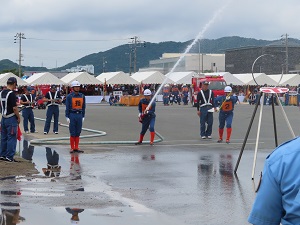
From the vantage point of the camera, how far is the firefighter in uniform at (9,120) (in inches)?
537

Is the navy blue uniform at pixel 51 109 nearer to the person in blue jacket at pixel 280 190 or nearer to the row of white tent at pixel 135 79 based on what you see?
the person in blue jacket at pixel 280 190

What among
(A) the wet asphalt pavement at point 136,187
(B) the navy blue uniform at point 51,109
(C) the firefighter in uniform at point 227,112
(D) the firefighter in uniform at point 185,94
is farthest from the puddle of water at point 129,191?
(D) the firefighter in uniform at point 185,94

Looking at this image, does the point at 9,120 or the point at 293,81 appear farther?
the point at 293,81

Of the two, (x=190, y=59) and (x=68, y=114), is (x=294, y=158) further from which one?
(x=190, y=59)

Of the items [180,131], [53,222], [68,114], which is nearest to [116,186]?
[53,222]

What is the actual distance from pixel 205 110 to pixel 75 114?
603 centimetres

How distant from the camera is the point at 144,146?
18484mm

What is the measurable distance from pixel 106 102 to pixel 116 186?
5512cm

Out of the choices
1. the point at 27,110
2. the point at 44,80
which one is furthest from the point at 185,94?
the point at 27,110

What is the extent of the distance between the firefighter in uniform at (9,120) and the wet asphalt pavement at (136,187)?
2.46 feet

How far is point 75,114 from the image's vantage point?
16766mm

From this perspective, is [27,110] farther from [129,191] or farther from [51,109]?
[129,191]

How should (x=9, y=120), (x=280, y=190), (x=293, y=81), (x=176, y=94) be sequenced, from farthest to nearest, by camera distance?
(x=293, y=81), (x=176, y=94), (x=9, y=120), (x=280, y=190)

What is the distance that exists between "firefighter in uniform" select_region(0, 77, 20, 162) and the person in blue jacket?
11.2 metres
